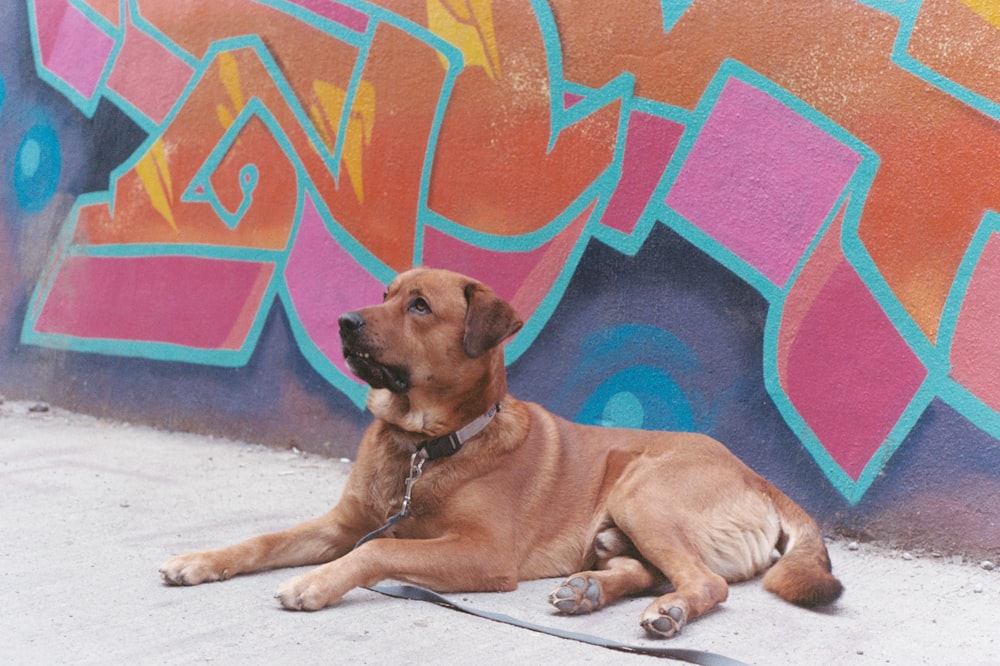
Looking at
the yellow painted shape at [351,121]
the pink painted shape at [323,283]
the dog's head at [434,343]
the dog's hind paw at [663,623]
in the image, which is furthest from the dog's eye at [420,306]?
the yellow painted shape at [351,121]

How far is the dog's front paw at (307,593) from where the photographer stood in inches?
121

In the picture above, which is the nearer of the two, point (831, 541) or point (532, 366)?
point (831, 541)

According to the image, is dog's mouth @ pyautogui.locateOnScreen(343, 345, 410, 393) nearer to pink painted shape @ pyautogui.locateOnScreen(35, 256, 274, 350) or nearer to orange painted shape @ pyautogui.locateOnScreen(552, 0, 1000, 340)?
orange painted shape @ pyautogui.locateOnScreen(552, 0, 1000, 340)

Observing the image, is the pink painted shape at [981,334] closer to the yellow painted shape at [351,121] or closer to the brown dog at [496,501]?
the brown dog at [496,501]

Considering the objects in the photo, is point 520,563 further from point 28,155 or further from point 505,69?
point 28,155

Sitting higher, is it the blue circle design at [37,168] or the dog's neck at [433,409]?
the blue circle design at [37,168]

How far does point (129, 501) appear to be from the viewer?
470 cm

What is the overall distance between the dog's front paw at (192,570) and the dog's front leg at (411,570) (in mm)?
359

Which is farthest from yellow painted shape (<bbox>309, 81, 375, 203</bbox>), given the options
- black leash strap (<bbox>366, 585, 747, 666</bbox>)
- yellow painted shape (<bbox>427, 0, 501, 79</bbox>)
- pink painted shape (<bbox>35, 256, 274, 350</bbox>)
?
black leash strap (<bbox>366, 585, 747, 666</bbox>)

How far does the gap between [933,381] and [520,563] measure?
1927 millimetres

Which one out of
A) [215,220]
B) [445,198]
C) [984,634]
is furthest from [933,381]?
[215,220]

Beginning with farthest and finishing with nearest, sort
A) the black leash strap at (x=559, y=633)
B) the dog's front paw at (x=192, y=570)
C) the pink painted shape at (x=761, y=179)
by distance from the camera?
the pink painted shape at (x=761, y=179)
the dog's front paw at (x=192, y=570)
the black leash strap at (x=559, y=633)

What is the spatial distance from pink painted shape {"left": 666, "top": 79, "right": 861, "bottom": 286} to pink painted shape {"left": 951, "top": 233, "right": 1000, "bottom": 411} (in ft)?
2.26

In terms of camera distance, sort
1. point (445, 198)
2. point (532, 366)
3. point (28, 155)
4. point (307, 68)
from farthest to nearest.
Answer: point (28, 155)
point (307, 68)
point (445, 198)
point (532, 366)
